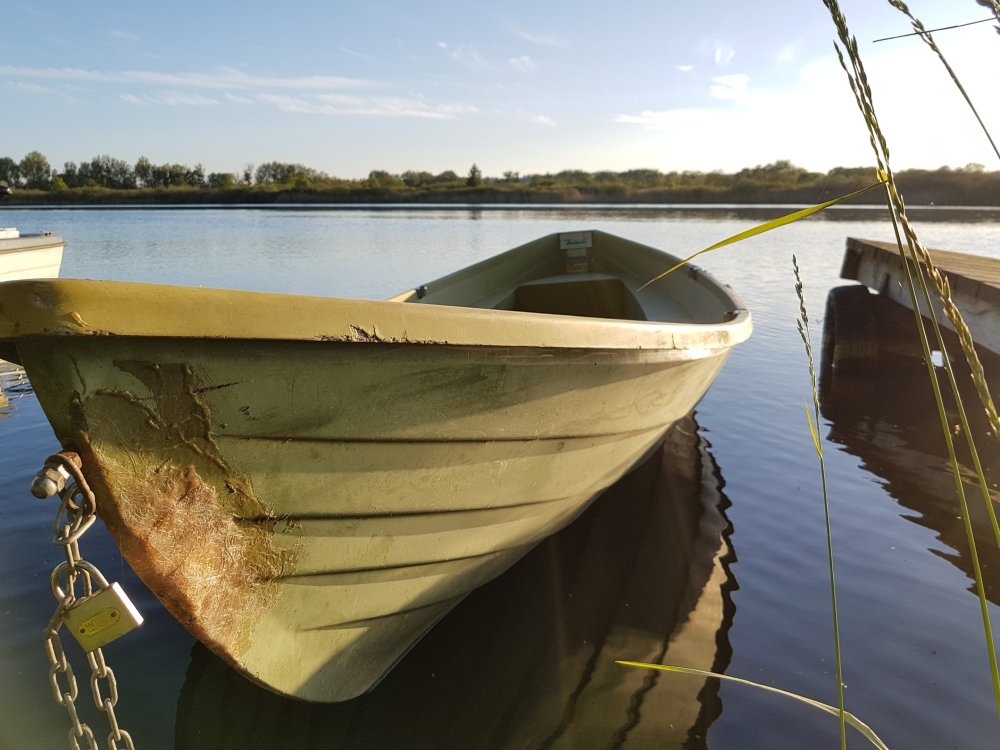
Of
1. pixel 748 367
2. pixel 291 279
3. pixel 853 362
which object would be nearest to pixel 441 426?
pixel 748 367

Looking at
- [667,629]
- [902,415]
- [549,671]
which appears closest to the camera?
[549,671]

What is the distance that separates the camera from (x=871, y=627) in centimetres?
276

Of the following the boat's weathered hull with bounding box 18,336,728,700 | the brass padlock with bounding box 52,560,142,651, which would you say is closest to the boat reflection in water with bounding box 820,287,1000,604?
the boat's weathered hull with bounding box 18,336,728,700

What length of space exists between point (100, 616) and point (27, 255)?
10.1m

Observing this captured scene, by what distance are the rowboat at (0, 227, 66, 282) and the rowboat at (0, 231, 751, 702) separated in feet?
29.4

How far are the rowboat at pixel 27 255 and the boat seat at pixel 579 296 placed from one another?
23.7 ft

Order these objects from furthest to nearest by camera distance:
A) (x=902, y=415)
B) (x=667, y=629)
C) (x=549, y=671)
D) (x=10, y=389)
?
1. (x=10, y=389)
2. (x=902, y=415)
3. (x=667, y=629)
4. (x=549, y=671)

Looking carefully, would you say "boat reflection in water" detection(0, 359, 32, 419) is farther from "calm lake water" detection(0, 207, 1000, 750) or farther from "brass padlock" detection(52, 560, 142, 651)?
"brass padlock" detection(52, 560, 142, 651)

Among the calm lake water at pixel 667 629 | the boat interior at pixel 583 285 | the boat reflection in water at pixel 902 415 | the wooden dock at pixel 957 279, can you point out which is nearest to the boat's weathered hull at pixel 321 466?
the calm lake water at pixel 667 629

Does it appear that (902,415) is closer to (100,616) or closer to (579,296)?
(579,296)

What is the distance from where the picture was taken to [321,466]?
71.4 inches

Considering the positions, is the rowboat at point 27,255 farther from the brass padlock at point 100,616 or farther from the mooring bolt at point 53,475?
the brass padlock at point 100,616

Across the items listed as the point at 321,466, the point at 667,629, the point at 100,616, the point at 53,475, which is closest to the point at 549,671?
the point at 667,629

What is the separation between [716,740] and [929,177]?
131 feet
